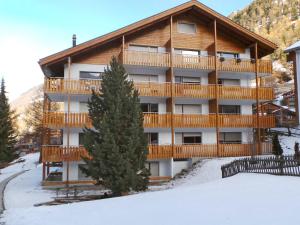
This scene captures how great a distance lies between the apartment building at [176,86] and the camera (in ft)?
80.4

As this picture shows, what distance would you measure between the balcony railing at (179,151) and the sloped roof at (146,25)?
256 inches

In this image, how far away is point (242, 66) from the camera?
93.0ft

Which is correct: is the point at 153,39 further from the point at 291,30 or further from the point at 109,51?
the point at 291,30

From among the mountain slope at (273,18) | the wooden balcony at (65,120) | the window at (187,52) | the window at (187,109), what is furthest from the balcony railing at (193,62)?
the mountain slope at (273,18)

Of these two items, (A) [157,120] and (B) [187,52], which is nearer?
(A) [157,120]

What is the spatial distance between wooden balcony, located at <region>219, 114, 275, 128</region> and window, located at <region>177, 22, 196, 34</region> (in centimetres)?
769

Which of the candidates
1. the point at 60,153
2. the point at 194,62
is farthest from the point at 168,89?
the point at 60,153

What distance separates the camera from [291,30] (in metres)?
95.3

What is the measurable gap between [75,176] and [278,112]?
26.6m

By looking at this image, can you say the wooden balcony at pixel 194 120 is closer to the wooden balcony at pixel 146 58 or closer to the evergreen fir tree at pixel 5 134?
the wooden balcony at pixel 146 58

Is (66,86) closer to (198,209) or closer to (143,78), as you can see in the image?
(143,78)

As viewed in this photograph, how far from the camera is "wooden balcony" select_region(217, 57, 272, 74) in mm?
27906

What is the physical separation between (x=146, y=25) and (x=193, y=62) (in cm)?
474

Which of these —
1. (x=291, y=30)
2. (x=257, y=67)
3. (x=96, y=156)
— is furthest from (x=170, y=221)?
(x=291, y=30)
